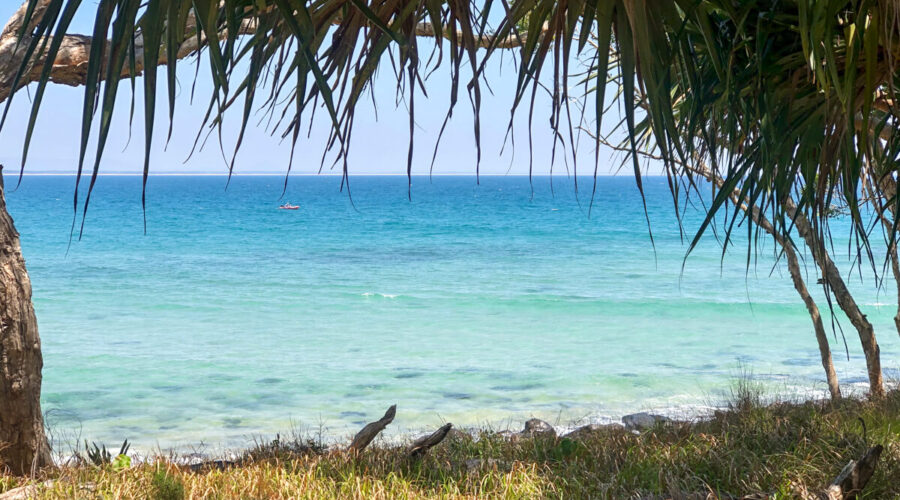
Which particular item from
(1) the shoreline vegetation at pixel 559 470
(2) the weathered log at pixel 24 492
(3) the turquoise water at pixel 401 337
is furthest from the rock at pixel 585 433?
(2) the weathered log at pixel 24 492

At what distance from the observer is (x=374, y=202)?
54906 millimetres

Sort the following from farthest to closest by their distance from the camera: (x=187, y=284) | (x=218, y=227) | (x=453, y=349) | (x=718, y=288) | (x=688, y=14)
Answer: (x=218, y=227), (x=187, y=284), (x=718, y=288), (x=453, y=349), (x=688, y=14)

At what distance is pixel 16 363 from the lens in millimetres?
3234

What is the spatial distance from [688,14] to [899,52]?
760mm

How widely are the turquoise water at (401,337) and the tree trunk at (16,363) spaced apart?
258 cm

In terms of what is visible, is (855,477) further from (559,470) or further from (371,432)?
(371,432)

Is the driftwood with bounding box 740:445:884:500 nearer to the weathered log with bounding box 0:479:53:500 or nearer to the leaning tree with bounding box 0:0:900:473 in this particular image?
the leaning tree with bounding box 0:0:900:473

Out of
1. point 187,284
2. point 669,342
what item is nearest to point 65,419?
point 669,342

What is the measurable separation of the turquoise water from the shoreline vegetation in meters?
1.49

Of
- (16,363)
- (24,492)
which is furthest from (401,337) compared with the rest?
(24,492)

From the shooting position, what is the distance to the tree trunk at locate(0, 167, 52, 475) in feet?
10.5

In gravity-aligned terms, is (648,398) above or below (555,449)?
below

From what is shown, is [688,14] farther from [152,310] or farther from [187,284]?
[187,284]

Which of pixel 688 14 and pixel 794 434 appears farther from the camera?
pixel 794 434
